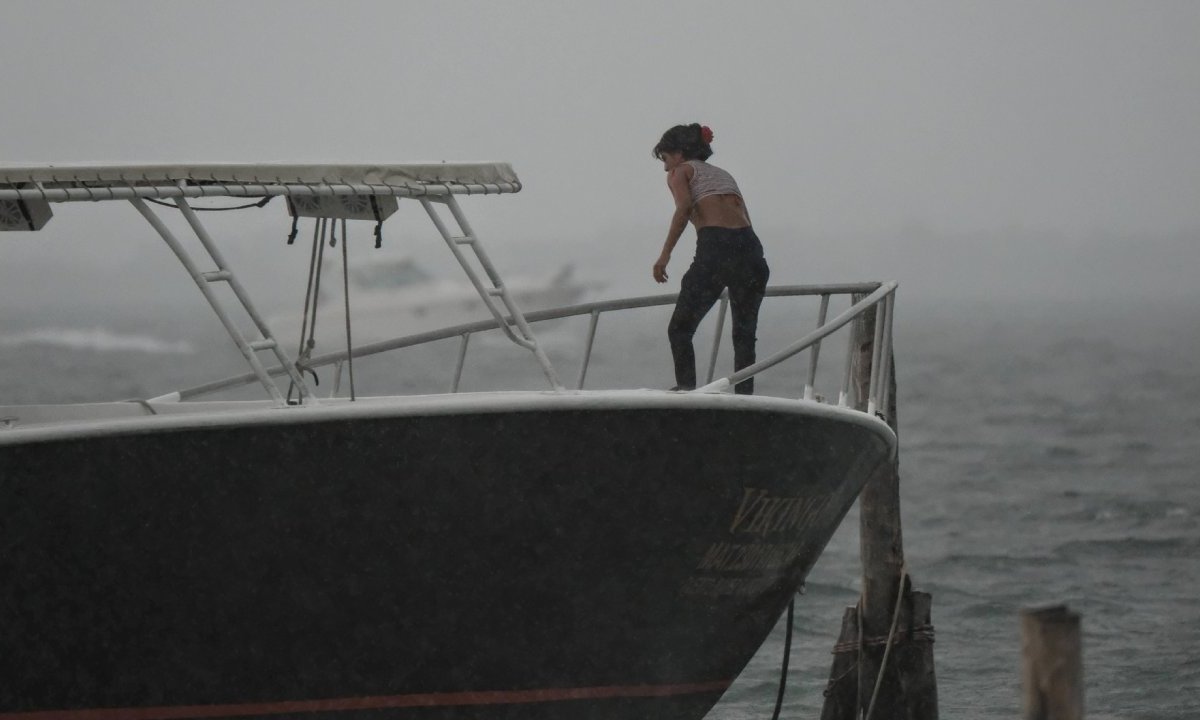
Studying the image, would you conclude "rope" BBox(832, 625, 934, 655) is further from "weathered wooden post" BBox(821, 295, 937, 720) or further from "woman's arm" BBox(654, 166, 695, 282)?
"woman's arm" BBox(654, 166, 695, 282)

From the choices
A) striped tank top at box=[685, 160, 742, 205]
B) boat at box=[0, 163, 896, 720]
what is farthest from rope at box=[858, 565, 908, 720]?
striped tank top at box=[685, 160, 742, 205]

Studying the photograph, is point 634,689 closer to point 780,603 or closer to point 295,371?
point 780,603

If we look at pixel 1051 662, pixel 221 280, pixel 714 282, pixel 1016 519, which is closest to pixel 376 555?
pixel 221 280

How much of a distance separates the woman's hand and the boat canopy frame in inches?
37.3

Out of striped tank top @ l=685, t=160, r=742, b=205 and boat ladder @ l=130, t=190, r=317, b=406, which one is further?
striped tank top @ l=685, t=160, r=742, b=205

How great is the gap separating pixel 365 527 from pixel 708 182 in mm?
2653

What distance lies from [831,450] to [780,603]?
106 cm

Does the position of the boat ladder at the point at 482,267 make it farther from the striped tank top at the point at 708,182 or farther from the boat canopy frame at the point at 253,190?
the striped tank top at the point at 708,182

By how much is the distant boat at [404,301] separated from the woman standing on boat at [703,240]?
85.6m

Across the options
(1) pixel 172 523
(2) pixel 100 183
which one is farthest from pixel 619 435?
(2) pixel 100 183

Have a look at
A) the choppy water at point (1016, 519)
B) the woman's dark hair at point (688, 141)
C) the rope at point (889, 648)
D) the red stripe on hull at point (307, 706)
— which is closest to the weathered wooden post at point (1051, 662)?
the red stripe on hull at point (307, 706)

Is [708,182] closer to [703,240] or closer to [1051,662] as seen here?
[703,240]

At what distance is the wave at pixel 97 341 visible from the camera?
10053 centimetres

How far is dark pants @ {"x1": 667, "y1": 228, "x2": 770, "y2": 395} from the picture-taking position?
9.50 meters
